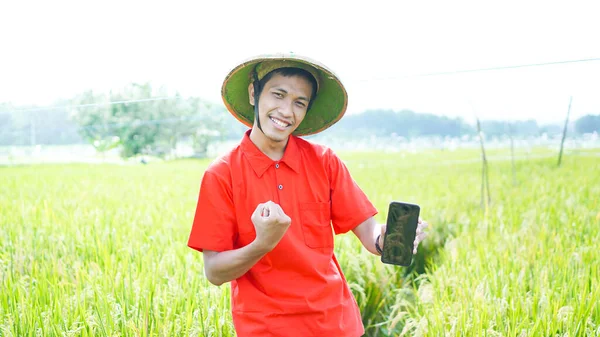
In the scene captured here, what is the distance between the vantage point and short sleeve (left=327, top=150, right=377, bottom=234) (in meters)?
1.72

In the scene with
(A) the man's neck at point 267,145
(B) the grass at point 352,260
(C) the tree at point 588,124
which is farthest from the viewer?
(C) the tree at point 588,124

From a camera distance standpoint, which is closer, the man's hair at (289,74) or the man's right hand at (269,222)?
the man's right hand at (269,222)

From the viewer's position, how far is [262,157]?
1.61 m

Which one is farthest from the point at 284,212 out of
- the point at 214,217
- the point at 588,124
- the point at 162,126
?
the point at 162,126

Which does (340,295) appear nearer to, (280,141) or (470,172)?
(280,141)

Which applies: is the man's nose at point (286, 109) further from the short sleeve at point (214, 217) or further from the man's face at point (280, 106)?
the short sleeve at point (214, 217)

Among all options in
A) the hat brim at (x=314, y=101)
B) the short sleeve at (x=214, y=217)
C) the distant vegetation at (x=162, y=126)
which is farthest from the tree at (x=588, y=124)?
the short sleeve at (x=214, y=217)

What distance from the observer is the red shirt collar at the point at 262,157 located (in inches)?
63.2

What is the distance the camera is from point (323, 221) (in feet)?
5.47

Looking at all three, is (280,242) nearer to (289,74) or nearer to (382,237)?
(382,237)

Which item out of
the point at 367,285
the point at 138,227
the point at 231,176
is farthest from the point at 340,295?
the point at 138,227

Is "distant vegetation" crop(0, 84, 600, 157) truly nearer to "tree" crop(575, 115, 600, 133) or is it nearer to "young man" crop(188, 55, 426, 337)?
"tree" crop(575, 115, 600, 133)

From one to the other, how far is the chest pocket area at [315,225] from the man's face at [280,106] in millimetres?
231

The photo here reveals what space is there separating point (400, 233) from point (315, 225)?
0.26m
